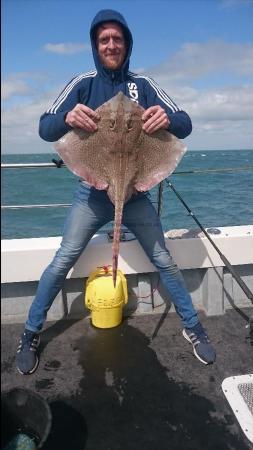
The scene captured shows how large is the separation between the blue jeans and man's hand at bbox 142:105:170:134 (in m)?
0.70

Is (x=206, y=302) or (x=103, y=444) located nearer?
(x=103, y=444)

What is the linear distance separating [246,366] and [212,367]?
295 mm

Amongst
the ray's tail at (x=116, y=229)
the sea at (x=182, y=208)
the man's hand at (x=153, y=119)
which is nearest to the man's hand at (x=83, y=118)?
the man's hand at (x=153, y=119)

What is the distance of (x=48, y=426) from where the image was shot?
207 centimetres

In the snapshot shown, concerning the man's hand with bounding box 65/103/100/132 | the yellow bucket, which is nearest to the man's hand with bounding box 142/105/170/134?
the man's hand with bounding box 65/103/100/132

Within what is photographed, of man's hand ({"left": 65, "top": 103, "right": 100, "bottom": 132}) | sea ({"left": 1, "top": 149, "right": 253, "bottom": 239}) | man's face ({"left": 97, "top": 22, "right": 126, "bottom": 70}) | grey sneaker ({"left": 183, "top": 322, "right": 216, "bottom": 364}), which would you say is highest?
man's face ({"left": 97, "top": 22, "right": 126, "bottom": 70})

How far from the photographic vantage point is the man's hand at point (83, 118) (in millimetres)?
2779

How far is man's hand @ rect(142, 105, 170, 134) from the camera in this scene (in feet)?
9.41

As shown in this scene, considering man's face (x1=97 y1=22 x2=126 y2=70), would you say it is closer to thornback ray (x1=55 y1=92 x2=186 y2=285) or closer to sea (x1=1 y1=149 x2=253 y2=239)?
thornback ray (x1=55 y1=92 x2=186 y2=285)

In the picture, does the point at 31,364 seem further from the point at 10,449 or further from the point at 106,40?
the point at 106,40

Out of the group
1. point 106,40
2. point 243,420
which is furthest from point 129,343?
point 106,40

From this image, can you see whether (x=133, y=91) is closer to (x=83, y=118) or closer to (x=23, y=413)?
(x=83, y=118)

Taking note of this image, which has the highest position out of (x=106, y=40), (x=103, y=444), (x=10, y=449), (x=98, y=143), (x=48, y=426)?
(x=106, y=40)

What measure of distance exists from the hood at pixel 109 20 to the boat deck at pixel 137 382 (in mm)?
2528
